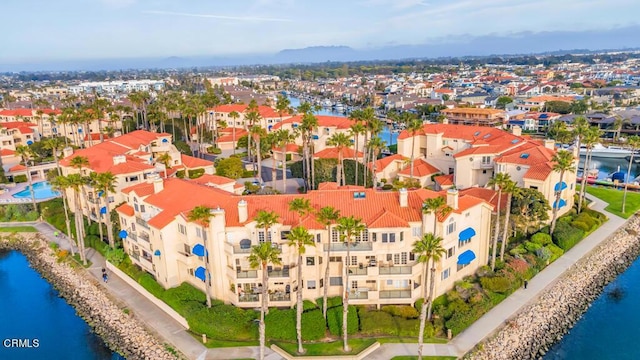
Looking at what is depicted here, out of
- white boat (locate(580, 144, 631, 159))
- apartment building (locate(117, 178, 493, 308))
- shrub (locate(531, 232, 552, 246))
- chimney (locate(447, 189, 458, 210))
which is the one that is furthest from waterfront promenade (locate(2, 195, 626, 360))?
white boat (locate(580, 144, 631, 159))

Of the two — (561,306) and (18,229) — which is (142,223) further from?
(561,306)

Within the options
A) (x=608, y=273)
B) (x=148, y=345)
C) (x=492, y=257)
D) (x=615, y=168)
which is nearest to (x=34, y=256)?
(x=148, y=345)

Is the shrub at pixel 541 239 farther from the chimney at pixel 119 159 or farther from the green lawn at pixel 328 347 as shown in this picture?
the chimney at pixel 119 159

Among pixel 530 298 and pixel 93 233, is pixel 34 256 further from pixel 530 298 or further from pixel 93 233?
pixel 530 298

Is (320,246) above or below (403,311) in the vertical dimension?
above

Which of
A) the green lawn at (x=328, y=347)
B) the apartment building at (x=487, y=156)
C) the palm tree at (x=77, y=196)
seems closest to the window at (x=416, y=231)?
the green lawn at (x=328, y=347)

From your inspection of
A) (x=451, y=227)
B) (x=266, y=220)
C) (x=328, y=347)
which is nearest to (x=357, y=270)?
(x=328, y=347)
